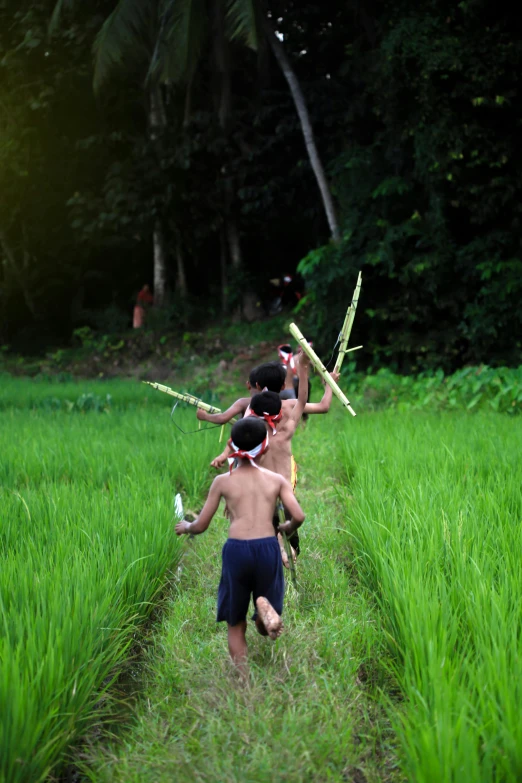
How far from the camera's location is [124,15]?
39.1ft

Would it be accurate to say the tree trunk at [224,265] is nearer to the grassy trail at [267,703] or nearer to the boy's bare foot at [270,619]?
the grassy trail at [267,703]

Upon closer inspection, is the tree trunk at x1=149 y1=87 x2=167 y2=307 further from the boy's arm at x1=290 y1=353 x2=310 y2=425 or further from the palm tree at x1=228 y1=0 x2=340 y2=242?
the boy's arm at x1=290 y1=353 x2=310 y2=425

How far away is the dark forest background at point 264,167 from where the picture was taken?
1020cm

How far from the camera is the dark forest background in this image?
33.4ft

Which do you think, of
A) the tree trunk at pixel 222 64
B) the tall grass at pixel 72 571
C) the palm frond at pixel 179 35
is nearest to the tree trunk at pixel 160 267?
the tree trunk at pixel 222 64

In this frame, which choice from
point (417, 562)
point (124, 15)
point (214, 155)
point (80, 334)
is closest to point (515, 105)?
point (124, 15)

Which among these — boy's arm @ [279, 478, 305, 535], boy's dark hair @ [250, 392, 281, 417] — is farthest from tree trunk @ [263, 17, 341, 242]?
boy's arm @ [279, 478, 305, 535]

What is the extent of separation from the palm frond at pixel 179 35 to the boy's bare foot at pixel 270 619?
10.1 meters

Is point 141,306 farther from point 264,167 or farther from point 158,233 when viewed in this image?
point 264,167

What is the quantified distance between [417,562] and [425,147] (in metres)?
8.46

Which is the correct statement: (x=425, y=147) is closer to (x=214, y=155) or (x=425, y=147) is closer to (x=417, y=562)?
(x=214, y=155)

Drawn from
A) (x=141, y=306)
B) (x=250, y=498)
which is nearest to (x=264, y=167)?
(x=141, y=306)

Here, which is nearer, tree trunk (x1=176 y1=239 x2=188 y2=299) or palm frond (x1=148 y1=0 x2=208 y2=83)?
palm frond (x1=148 y1=0 x2=208 y2=83)

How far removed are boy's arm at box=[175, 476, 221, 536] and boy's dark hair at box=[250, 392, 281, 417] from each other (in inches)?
16.8
